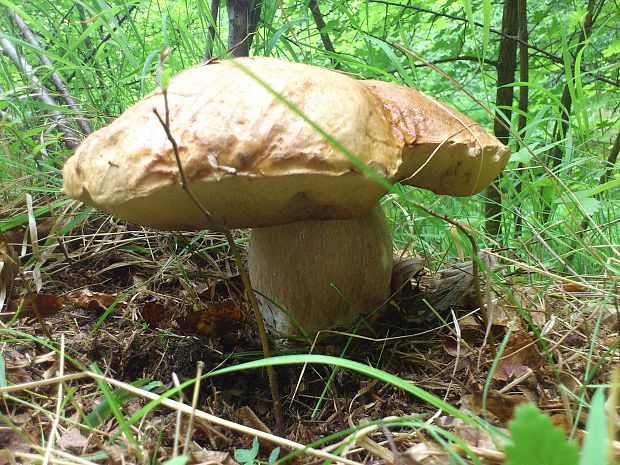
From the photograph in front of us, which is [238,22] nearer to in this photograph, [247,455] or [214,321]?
[214,321]

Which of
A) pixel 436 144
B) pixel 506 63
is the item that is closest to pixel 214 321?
pixel 436 144

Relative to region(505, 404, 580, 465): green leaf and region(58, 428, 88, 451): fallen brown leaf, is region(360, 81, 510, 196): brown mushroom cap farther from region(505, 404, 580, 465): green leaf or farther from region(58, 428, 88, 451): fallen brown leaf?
region(58, 428, 88, 451): fallen brown leaf

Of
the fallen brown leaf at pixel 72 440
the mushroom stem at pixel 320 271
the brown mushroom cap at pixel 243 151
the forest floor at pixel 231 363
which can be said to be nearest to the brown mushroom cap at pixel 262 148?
the brown mushroom cap at pixel 243 151

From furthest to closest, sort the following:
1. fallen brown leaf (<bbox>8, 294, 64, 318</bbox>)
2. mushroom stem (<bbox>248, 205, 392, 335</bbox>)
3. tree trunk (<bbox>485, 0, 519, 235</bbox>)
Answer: tree trunk (<bbox>485, 0, 519, 235</bbox>), fallen brown leaf (<bbox>8, 294, 64, 318</bbox>), mushroom stem (<bbox>248, 205, 392, 335</bbox>)

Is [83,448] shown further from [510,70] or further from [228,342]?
[510,70]

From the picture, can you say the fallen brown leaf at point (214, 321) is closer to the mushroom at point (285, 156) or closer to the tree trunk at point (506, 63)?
the mushroom at point (285, 156)

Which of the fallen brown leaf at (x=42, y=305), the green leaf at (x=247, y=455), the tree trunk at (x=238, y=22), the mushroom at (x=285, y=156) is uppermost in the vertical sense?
the tree trunk at (x=238, y=22)

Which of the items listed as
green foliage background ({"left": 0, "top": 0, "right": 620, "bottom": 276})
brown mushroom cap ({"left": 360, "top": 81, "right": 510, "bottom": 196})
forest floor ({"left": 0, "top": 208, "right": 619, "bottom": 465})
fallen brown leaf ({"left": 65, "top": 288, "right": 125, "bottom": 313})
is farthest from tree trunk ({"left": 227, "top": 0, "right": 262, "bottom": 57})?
fallen brown leaf ({"left": 65, "top": 288, "right": 125, "bottom": 313})
